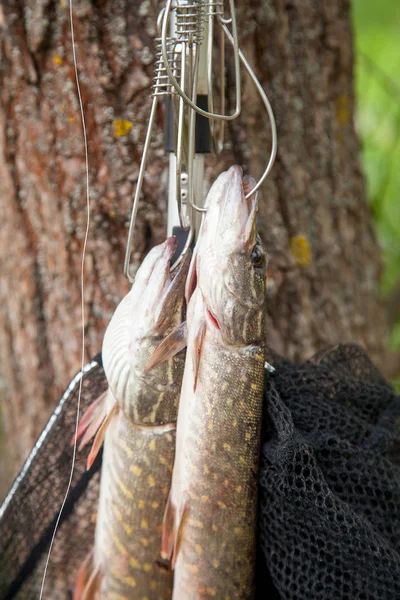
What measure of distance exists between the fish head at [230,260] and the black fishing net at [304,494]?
200 mm

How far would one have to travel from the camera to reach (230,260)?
0.97m

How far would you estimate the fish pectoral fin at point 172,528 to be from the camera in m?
1.04

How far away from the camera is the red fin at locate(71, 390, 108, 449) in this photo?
113 cm

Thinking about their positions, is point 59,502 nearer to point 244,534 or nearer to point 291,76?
point 244,534

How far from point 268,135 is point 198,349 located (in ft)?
2.59

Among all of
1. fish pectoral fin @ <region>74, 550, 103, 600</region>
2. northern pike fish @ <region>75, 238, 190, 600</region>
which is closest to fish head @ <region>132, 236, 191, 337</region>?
northern pike fish @ <region>75, 238, 190, 600</region>

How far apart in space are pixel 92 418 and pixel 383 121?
8.92 ft

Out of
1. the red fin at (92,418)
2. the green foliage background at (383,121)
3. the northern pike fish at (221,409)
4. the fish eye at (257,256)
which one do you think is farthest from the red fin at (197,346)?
the green foliage background at (383,121)

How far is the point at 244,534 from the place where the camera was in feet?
3.48

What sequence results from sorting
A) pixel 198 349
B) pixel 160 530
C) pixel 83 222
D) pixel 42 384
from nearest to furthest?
pixel 198 349
pixel 160 530
pixel 83 222
pixel 42 384

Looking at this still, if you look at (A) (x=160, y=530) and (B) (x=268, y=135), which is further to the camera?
(B) (x=268, y=135)

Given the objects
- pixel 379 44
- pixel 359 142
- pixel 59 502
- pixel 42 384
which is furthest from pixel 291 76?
pixel 379 44

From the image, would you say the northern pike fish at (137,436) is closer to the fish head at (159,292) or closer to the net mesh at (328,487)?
the fish head at (159,292)

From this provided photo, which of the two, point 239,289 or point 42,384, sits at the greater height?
point 239,289
